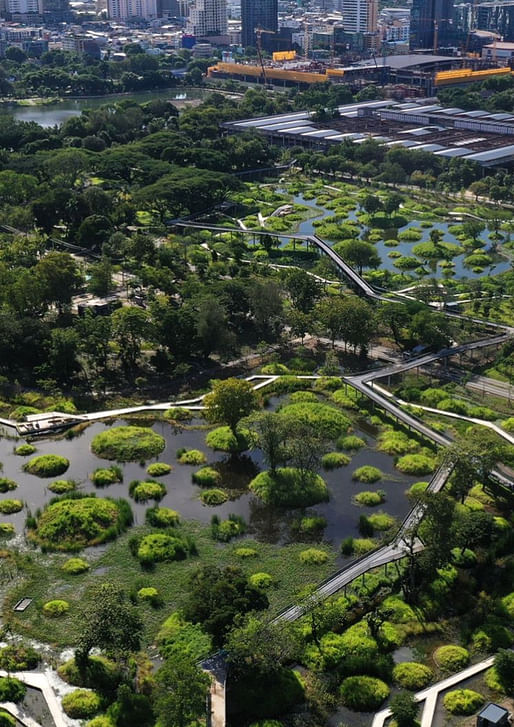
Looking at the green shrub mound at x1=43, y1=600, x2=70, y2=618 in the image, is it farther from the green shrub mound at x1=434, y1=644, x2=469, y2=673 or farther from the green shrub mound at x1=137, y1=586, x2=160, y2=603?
the green shrub mound at x1=434, y1=644, x2=469, y2=673

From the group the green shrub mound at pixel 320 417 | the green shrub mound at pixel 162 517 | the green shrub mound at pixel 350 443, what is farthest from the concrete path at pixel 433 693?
the green shrub mound at pixel 320 417

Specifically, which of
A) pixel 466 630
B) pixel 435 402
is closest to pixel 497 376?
pixel 435 402

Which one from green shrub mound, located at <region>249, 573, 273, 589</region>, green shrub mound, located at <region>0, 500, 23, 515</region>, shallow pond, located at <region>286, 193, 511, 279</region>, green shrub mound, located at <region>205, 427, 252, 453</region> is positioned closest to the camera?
green shrub mound, located at <region>249, 573, 273, 589</region>

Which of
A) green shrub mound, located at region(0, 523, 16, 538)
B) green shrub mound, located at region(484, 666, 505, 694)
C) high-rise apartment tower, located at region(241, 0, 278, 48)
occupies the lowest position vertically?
green shrub mound, located at region(484, 666, 505, 694)

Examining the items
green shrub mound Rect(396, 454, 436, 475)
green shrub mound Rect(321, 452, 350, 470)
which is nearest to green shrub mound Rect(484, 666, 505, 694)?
green shrub mound Rect(396, 454, 436, 475)

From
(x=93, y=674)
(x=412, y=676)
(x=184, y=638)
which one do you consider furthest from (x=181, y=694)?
(x=412, y=676)

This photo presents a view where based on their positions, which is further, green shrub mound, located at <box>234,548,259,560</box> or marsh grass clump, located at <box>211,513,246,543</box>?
marsh grass clump, located at <box>211,513,246,543</box>

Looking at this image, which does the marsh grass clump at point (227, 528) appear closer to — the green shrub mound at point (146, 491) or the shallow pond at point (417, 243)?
the green shrub mound at point (146, 491)
